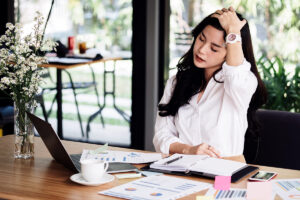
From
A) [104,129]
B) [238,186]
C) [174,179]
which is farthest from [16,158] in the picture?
[104,129]

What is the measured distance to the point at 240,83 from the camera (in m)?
2.21

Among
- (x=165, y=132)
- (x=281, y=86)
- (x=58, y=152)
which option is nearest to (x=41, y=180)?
(x=58, y=152)

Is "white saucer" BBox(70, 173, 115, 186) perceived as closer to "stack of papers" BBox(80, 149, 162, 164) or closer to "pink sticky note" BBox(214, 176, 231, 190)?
"stack of papers" BBox(80, 149, 162, 164)

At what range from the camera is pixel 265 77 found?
408 centimetres

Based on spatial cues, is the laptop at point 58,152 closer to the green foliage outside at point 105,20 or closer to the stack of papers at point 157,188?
the stack of papers at point 157,188

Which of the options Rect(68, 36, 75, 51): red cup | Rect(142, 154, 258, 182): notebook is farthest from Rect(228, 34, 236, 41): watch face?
Rect(68, 36, 75, 51): red cup

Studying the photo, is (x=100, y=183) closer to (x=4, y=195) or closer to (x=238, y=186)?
(x=4, y=195)

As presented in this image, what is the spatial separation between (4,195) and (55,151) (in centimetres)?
34

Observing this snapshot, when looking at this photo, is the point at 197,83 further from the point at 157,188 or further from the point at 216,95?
the point at 157,188

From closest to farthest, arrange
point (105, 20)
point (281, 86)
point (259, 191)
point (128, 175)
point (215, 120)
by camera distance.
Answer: point (259, 191)
point (128, 175)
point (215, 120)
point (281, 86)
point (105, 20)

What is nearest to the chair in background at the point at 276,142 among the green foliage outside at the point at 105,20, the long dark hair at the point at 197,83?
the long dark hair at the point at 197,83

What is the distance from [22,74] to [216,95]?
0.88 metres

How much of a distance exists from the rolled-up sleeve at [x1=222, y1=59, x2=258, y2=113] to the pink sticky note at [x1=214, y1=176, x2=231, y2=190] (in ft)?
1.83

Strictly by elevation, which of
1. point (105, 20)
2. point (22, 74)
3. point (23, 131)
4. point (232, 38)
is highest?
point (105, 20)
